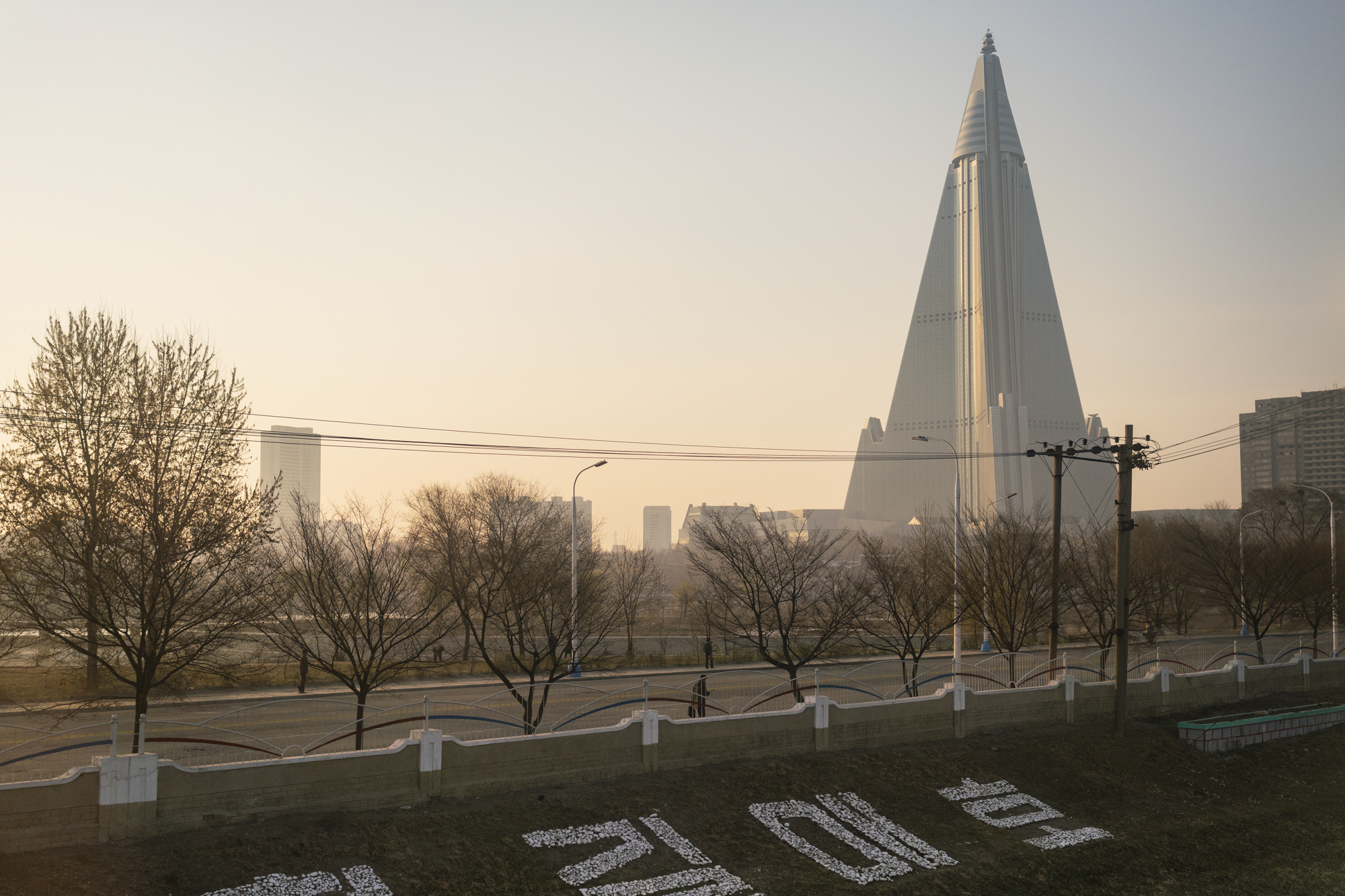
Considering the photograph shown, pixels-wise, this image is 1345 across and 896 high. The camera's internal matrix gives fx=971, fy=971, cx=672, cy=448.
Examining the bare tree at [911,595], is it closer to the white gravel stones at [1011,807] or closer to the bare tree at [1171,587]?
the white gravel stones at [1011,807]

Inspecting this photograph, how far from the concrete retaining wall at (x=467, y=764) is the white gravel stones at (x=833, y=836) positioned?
185cm

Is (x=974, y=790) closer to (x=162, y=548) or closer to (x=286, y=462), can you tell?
(x=162, y=548)

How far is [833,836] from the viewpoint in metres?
16.1

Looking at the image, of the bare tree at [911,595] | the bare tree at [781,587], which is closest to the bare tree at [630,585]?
the bare tree at [781,587]

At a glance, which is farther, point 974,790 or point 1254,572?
point 1254,572

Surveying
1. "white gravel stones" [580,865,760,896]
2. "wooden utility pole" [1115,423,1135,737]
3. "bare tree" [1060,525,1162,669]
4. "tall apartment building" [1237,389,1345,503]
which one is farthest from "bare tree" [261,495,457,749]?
"tall apartment building" [1237,389,1345,503]

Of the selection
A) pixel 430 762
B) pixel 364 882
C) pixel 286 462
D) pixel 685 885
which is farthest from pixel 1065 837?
pixel 286 462

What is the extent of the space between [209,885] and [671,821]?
22.1 feet

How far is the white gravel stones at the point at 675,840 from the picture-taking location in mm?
14586

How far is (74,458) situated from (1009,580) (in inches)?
1113

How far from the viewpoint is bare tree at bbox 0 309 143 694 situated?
58.5 ft

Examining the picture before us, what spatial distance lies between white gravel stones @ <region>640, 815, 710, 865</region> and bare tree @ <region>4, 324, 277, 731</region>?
8.84 m

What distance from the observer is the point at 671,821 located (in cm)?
1555

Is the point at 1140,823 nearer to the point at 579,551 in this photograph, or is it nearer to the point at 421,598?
the point at 421,598
